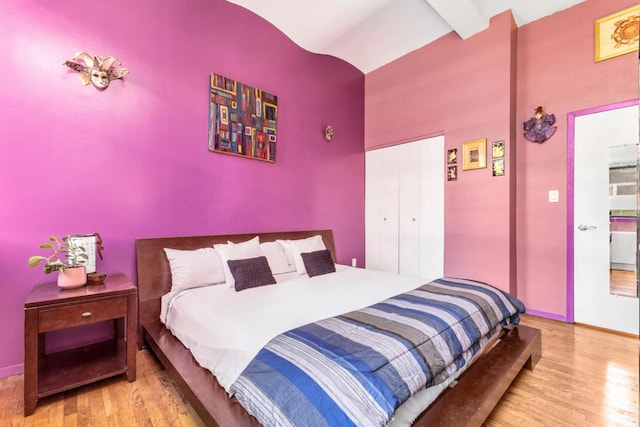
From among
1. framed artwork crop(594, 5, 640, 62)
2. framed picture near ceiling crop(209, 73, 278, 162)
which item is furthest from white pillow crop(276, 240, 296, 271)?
framed artwork crop(594, 5, 640, 62)

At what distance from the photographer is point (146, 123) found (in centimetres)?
243

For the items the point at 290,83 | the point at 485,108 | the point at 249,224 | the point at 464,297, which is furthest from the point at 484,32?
the point at 249,224

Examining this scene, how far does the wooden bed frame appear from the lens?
1.24 m

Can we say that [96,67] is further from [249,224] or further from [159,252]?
[249,224]

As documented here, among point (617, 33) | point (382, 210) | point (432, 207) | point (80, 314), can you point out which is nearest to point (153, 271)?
point (80, 314)

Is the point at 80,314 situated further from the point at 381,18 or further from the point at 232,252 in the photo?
the point at 381,18

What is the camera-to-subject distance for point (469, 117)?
3430mm

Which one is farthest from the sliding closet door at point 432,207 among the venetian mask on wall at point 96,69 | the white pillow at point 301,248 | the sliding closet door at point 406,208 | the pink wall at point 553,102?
the venetian mask on wall at point 96,69

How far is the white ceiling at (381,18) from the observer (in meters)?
2.99

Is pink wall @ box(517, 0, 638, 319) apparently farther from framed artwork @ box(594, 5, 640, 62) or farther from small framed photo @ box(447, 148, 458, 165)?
small framed photo @ box(447, 148, 458, 165)

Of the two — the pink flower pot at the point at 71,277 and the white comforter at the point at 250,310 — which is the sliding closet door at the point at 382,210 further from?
the pink flower pot at the point at 71,277

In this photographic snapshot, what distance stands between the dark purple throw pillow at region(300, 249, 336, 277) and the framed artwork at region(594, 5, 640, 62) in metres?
3.32

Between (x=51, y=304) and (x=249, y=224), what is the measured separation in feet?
5.74

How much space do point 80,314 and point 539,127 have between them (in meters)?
4.36
